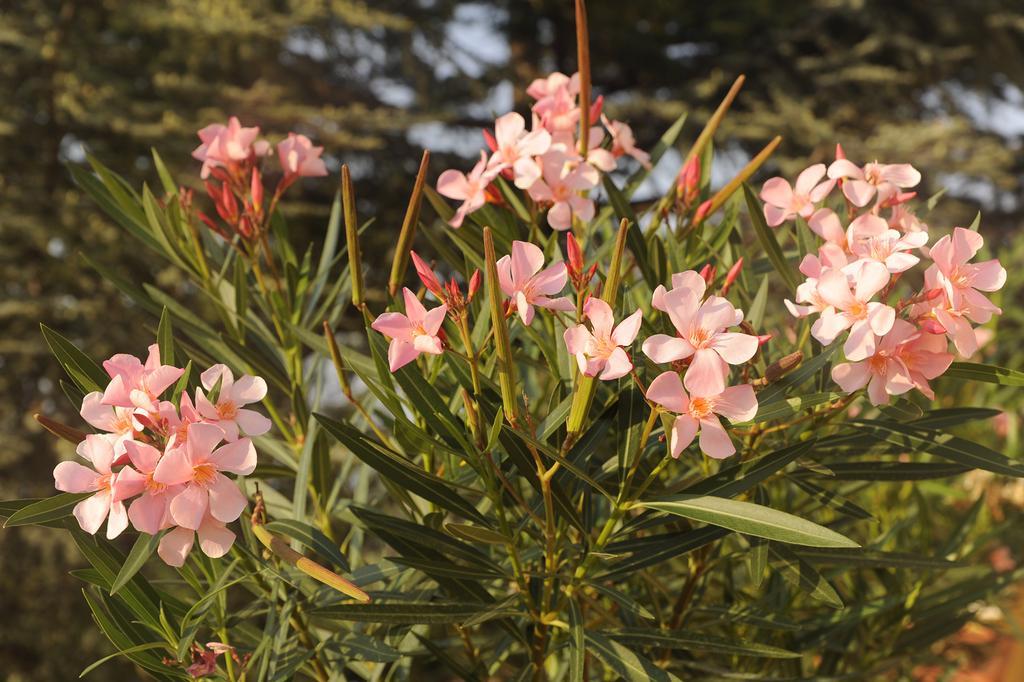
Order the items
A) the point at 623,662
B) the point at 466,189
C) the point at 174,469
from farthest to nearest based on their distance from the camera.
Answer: the point at 466,189, the point at 623,662, the point at 174,469

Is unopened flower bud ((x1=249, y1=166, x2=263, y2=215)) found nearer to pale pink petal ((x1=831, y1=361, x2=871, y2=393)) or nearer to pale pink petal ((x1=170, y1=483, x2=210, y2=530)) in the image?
pale pink petal ((x1=170, y1=483, x2=210, y2=530))

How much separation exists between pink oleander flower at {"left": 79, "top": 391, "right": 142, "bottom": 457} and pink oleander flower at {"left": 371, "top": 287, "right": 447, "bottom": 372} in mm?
123

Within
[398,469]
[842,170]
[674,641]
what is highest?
[842,170]

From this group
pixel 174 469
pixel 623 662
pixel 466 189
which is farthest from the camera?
pixel 466 189

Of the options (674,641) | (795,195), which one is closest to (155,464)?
(674,641)

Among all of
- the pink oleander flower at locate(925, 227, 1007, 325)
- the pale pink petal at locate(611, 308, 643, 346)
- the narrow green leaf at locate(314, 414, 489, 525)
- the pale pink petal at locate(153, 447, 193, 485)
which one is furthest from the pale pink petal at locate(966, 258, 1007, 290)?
the pale pink petal at locate(153, 447, 193, 485)

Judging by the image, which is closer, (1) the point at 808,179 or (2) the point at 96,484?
(2) the point at 96,484

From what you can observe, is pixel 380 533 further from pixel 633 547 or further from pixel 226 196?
pixel 226 196

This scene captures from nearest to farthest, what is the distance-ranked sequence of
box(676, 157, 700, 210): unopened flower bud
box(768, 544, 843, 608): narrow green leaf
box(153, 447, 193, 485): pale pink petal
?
box(153, 447, 193, 485): pale pink petal, box(768, 544, 843, 608): narrow green leaf, box(676, 157, 700, 210): unopened flower bud

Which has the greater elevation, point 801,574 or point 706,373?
point 706,373

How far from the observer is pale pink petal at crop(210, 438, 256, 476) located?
0.40 m

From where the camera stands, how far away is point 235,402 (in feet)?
1.44

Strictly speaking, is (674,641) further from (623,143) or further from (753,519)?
(623,143)

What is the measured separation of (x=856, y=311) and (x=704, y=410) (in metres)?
0.10
